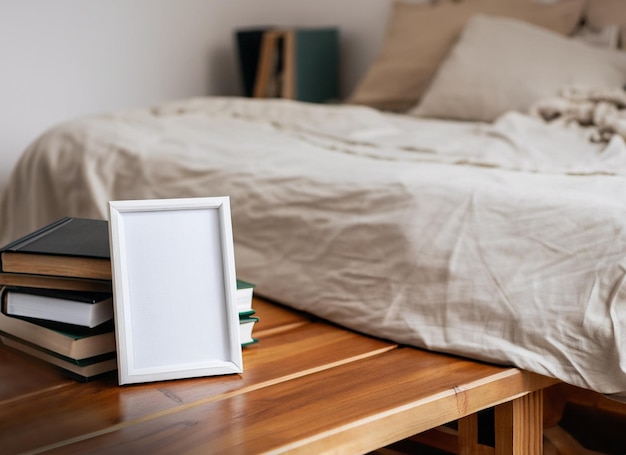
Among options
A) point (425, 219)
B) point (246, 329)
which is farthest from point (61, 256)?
point (425, 219)

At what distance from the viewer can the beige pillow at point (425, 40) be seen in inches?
94.2

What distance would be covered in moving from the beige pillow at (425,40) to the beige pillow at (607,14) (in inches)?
1.5

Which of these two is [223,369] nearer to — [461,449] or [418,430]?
[418,430]

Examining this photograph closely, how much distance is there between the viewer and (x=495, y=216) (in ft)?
3.59

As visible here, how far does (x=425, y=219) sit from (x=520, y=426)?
1.06 ft

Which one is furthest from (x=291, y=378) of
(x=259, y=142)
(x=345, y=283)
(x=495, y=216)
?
(x=259, y=142)

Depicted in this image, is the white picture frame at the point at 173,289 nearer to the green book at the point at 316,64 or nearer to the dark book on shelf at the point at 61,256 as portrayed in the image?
the dark book on shelf at the point at 61,256

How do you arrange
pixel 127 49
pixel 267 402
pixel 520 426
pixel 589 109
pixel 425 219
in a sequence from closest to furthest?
pixel 267 402
pixel 520 426
pixel 425 219
pixel 589 109
pixel 127 49

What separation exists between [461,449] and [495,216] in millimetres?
333

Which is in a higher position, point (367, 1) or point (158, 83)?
point (367, 1)

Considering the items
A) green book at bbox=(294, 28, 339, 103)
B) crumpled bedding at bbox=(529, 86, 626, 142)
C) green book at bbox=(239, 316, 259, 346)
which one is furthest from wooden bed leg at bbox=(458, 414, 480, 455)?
green book at bbox=(294, 28, 339, 103)

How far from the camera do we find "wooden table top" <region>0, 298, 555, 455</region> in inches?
33.1

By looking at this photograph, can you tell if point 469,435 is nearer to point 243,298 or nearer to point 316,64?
point 243,298

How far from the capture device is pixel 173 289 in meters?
0.98
